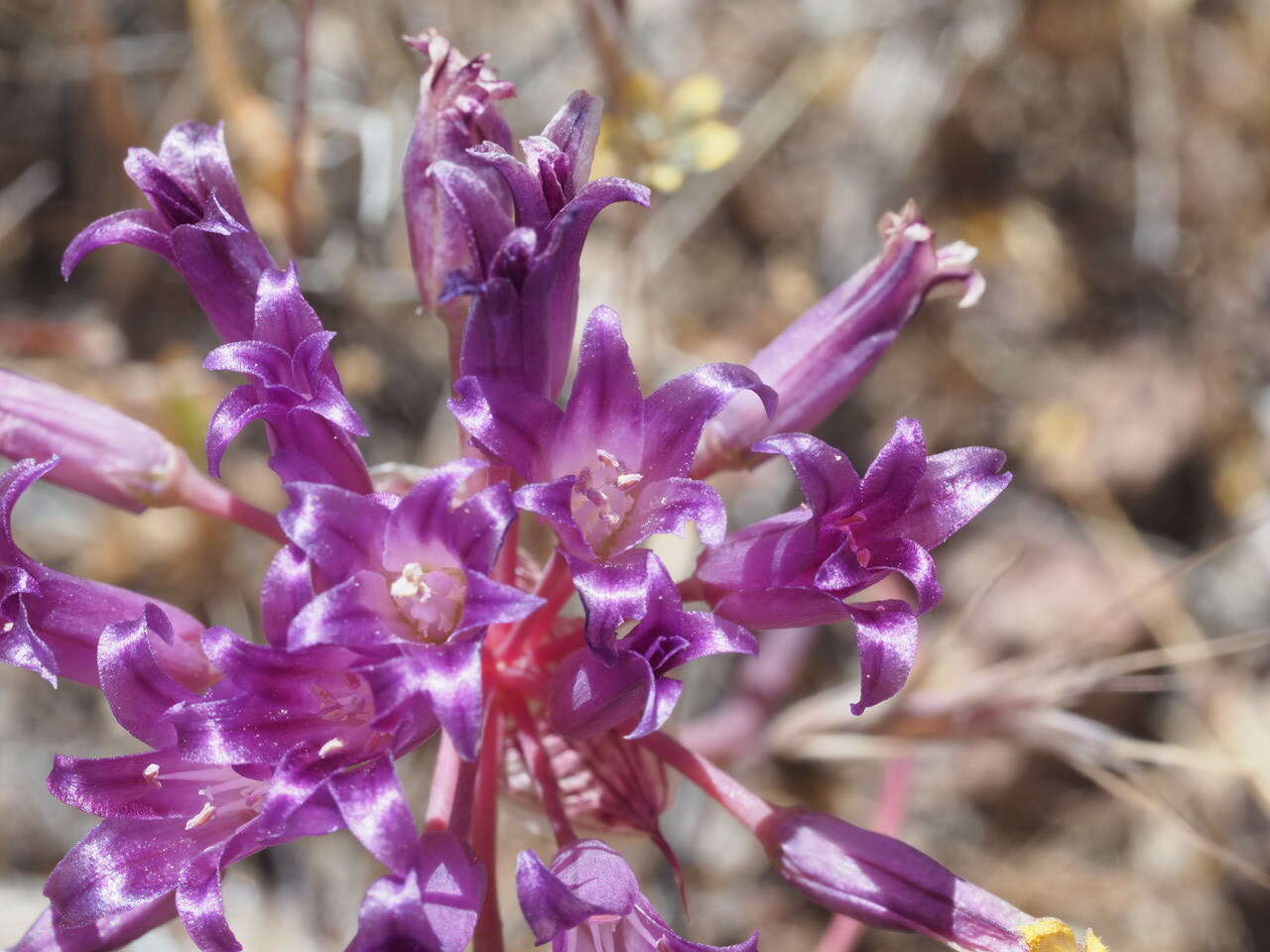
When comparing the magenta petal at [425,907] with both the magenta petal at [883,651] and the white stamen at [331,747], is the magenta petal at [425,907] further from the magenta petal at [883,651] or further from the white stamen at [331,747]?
the magenta petal at [883,651]

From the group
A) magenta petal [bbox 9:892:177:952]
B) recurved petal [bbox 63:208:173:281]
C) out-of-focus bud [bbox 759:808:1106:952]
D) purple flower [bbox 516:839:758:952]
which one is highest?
recurved petal [bbox 63:208:173:281]

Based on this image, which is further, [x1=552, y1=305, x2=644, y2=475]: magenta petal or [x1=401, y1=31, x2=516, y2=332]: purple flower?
[x1=401, y1=31, x2=516, y2=332]: purple flower

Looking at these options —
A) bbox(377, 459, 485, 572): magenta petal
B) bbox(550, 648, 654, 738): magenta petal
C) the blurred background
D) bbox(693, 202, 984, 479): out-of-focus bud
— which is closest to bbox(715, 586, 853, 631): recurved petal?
bbox(550, 648, 654, 738): magenta petal

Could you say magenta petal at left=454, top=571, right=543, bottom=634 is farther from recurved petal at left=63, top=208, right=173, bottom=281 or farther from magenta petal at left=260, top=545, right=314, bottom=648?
recurved petal at left=63, top=208, right=173, bottom=281

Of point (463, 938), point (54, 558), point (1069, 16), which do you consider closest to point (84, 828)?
point (54, 558)

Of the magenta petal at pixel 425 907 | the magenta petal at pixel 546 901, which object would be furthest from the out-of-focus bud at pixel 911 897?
the magenta petal at pixel 425 907

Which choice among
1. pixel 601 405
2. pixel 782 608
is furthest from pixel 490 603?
pixel 782 608

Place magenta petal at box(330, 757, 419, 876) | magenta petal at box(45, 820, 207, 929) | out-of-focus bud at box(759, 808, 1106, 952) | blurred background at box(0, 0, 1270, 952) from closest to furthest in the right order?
1. magenta petal at box(330, 757, 419, 876)
2. magenta petal at box(45, 820, 207, 929)
3. out-of-focus bud at box(759, 808, 1106, 952)
4. blurred background at box(0, 0, 1270, 952)
